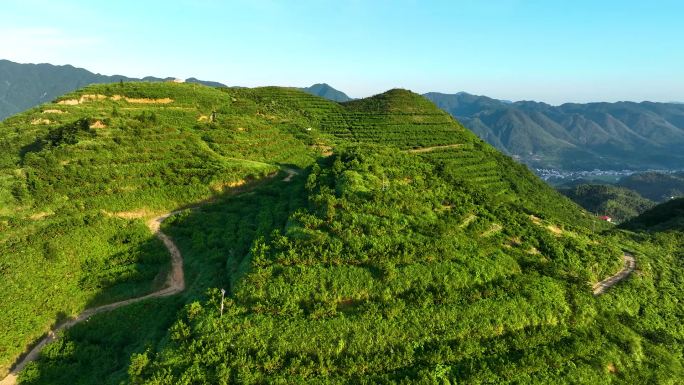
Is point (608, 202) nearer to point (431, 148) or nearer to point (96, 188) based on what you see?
point (431, 148)

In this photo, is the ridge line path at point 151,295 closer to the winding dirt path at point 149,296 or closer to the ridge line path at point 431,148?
the winding dirt path at point 149,296

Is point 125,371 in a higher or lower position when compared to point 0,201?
lower

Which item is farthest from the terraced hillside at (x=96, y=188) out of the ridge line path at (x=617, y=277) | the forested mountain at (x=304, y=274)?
the ridge line path at (x=617, y=277)

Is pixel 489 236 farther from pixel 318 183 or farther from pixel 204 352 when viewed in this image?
pixel 204 352

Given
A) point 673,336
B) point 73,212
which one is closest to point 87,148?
point 73,212

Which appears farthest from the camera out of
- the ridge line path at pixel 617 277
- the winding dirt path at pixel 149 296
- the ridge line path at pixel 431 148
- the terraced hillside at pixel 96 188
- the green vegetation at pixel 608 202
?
the green vegetation at pixel 608 202

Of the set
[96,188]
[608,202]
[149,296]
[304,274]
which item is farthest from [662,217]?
[608,202]
